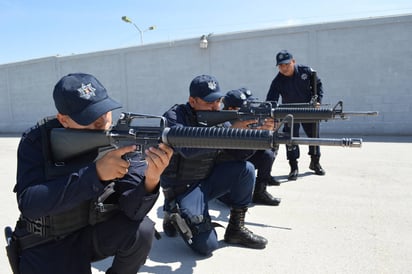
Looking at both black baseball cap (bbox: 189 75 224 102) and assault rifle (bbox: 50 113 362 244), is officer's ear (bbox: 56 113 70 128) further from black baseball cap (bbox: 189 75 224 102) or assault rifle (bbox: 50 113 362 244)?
black baseball cap (bbox: 189 75 224 102)

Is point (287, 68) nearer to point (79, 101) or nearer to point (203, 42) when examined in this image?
point (79, 101)

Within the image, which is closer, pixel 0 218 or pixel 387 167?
pixel 0 218

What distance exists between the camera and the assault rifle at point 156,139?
5.83 ft

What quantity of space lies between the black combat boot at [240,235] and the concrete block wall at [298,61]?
7.85 m

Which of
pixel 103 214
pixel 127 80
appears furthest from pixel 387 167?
pixel 127 80

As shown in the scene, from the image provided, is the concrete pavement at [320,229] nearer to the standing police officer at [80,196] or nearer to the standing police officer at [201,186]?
the standing police officer at [201,186]

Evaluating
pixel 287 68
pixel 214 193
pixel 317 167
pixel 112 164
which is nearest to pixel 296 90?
pixel 287 68

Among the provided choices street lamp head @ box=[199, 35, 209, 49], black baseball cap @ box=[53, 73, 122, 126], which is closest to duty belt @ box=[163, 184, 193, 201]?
black baseball cap @ box=[53, 73, 122, 126]

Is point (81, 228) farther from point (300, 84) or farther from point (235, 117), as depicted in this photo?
point (300, 84)

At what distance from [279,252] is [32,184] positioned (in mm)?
1784

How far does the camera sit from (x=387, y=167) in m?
5.48

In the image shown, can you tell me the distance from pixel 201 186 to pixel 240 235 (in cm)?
48

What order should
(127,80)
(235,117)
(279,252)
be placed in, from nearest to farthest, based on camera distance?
(279,252), (235,117), (127,80)

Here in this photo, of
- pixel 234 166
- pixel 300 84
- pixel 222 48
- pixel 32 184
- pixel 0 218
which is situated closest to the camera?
pixel 32 184
